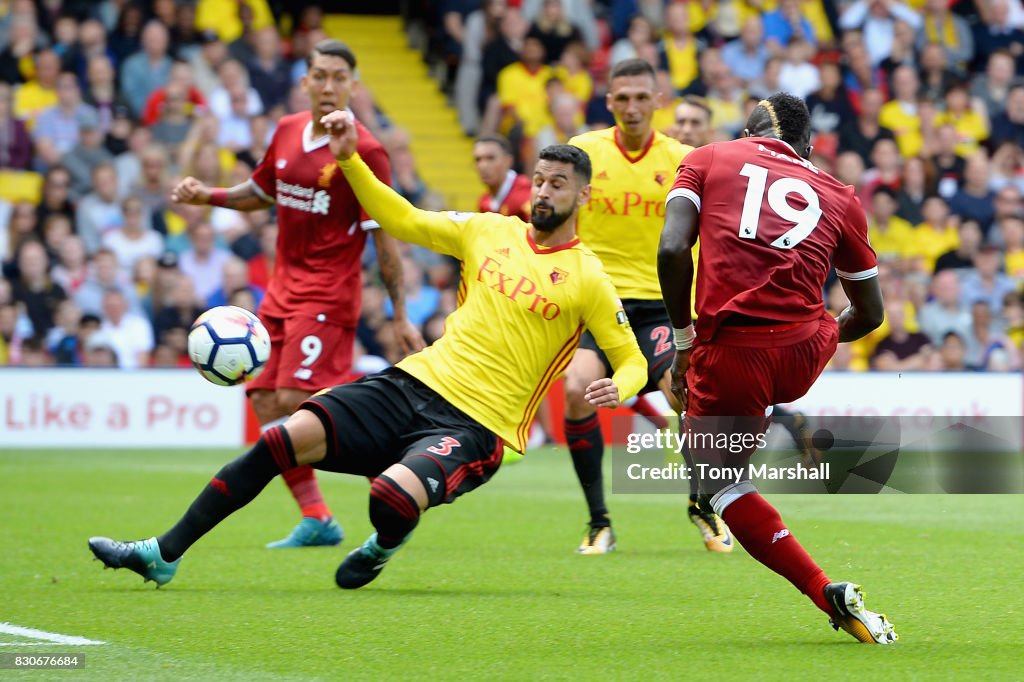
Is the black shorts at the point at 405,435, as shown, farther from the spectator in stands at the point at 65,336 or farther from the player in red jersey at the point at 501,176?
the spectator in stands at the point at 65,336

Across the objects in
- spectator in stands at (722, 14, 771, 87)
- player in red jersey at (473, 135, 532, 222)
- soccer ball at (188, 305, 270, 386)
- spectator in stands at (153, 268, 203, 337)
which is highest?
soccer ball at (188, 305, 270, 386)

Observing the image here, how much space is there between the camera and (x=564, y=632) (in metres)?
5.99

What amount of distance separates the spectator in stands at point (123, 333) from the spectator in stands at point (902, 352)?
754cm

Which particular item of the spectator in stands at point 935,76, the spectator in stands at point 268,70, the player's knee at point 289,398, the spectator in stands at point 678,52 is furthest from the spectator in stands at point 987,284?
the player's knee at point 289,398

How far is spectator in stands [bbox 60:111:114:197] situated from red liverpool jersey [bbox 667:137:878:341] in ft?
38.8

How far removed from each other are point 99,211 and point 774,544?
12.0 m

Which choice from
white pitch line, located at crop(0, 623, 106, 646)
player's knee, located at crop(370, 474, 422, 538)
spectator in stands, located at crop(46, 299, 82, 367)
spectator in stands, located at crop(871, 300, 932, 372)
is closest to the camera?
white pitch line, located at crop(0, 623, 106, 646)

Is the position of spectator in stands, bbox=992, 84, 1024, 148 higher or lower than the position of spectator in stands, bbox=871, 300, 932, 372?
higher

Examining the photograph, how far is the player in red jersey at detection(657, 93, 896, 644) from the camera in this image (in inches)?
232

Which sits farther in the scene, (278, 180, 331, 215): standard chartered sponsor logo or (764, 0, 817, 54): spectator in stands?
(764, 0, 817, 54): spectator in stands

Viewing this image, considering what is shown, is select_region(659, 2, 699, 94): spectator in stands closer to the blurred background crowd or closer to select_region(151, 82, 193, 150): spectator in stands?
the blurred background crowd

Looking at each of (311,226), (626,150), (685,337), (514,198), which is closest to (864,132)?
(514,198)

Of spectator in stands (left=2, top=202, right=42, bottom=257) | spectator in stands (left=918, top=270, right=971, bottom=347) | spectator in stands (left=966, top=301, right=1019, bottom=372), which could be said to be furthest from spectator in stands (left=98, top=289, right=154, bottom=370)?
spectator in stands (left=966, top=301, right=1019, bottom=372)

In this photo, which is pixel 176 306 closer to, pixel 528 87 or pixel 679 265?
pixel 528 87
